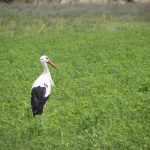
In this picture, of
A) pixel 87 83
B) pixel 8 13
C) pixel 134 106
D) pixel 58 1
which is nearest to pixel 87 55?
pixel 87 83

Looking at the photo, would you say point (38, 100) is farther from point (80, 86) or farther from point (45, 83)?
point (80, 86)

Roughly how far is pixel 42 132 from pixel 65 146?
1.04 metres

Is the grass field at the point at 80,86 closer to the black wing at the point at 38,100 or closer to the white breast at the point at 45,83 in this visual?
the black wing at the point at 38,100

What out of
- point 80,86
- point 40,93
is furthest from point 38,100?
point 80,86

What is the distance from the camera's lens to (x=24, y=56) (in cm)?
2139

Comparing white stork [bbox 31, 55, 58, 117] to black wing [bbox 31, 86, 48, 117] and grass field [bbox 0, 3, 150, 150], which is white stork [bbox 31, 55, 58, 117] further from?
grass field [bbox 0, 3, 150, 150]

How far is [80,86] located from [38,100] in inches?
133

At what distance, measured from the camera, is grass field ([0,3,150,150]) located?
10070 mm

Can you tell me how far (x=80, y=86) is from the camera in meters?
14.8

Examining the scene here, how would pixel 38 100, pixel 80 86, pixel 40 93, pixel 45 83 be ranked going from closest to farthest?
pixel 38 100 < pixel 40 93 < pixel 45 83 < pixel 80 86

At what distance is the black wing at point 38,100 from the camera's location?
448 inches

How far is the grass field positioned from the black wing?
0.20 m

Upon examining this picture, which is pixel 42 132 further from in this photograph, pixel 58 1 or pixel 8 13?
pixel 58 1

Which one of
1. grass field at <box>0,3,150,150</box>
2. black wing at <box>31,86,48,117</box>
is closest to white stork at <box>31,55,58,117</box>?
black wing at <box>31,86,48,117</box>
